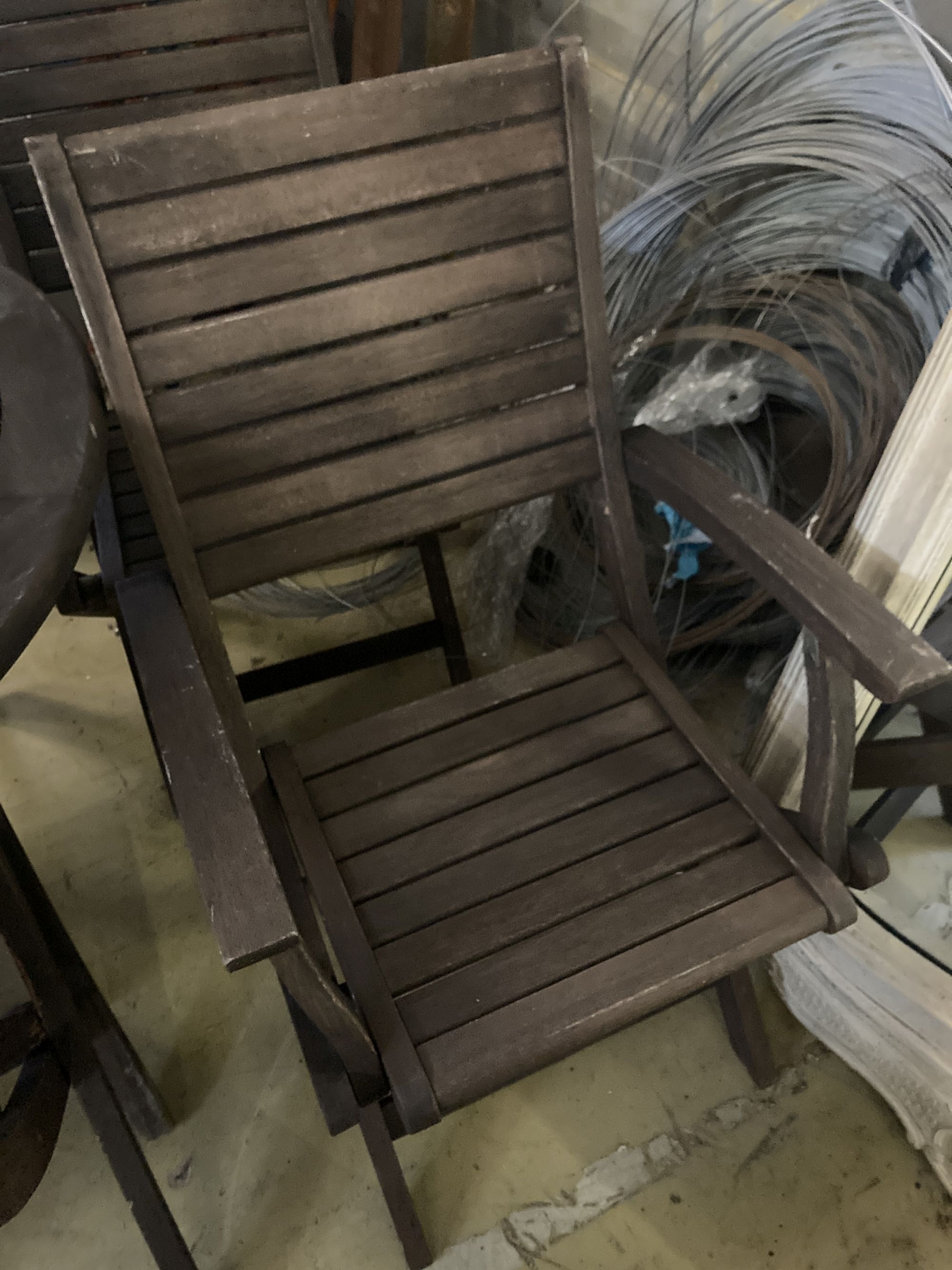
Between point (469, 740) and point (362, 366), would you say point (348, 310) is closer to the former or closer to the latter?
point (362, 366)

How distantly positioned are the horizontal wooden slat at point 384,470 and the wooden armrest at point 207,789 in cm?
12

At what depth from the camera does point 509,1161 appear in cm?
124

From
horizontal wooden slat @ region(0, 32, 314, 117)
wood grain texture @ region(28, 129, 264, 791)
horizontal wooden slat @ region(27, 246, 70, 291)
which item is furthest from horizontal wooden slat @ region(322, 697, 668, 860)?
horizontal wooden slat @ region(0, 32, 314, 117)

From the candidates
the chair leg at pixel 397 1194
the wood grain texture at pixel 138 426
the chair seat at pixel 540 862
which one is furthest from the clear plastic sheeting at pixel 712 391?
the chair leg at pixel 397 1194

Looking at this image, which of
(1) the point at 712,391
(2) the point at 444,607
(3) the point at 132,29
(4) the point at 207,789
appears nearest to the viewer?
(4) the point at 207,789

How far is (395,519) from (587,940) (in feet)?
1.75

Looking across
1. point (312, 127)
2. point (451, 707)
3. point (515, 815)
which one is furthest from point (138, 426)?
point (515, 815)

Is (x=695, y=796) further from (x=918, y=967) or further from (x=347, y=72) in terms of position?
(x=347, y=72)

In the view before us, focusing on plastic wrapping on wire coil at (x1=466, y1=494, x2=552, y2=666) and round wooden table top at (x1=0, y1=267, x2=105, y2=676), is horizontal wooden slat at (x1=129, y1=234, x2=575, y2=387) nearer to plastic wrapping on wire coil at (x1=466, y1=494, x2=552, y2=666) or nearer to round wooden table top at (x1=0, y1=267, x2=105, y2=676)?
round wooden table top at (x1=0, y1=267, x2=105, y2=676)

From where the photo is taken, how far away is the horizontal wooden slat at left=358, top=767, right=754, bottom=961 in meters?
0.97

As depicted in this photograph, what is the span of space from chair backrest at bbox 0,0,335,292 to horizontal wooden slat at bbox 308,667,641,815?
0.95 m

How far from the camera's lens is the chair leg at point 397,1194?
1.08 meters

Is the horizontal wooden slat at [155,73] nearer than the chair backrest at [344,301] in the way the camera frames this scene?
No

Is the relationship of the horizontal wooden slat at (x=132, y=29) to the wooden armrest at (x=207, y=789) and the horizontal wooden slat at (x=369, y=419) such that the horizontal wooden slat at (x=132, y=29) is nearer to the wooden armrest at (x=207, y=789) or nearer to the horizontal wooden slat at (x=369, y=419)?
the horizontal wooden slat at (x=369, y=419)
